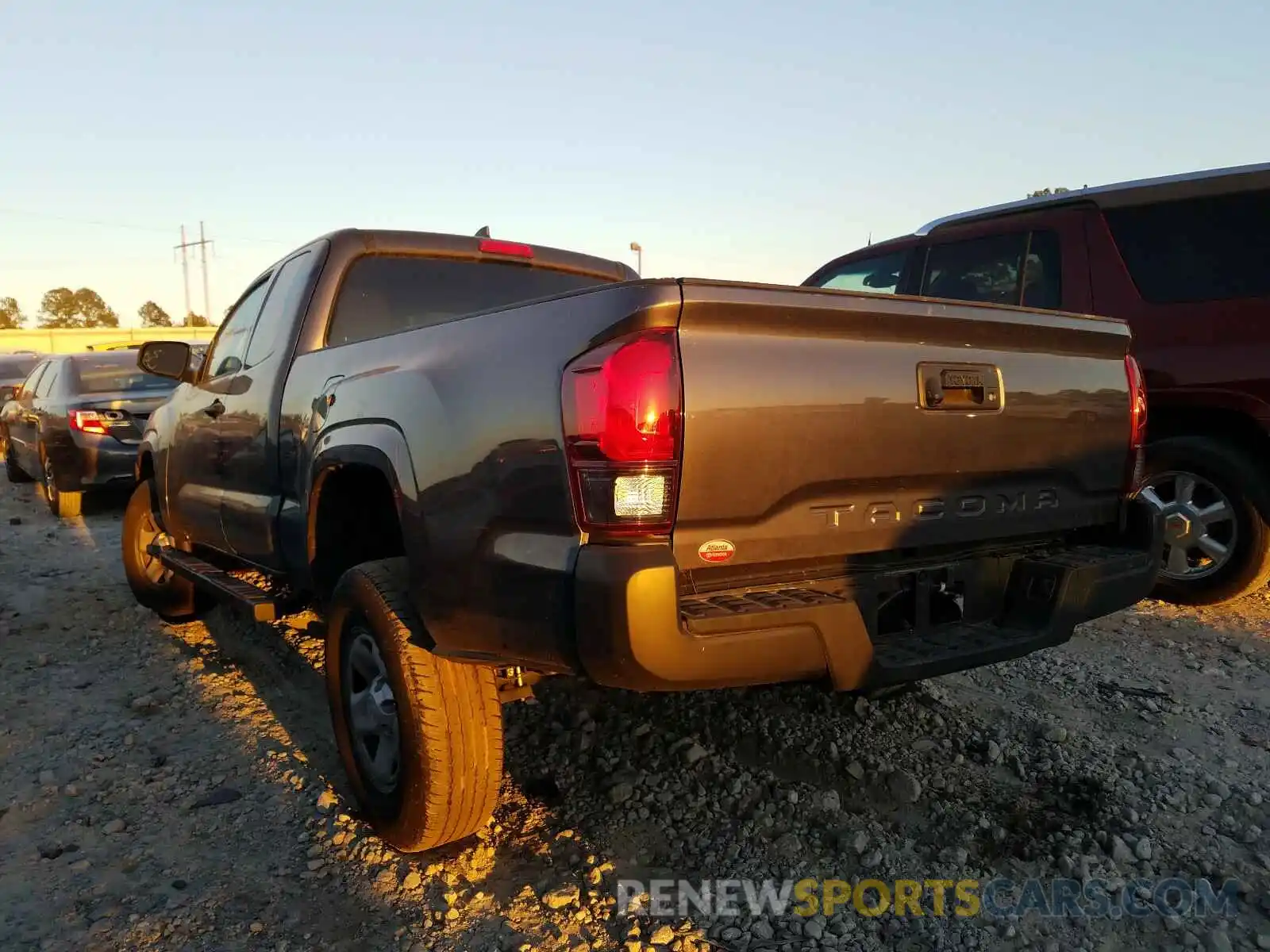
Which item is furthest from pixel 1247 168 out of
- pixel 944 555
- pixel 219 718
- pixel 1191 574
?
pixel 219 718

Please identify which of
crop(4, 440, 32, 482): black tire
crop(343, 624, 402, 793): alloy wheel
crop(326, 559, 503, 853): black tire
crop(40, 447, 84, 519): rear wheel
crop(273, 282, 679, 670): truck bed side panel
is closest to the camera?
crop(273, 282, 679, 670): truck bed side panel

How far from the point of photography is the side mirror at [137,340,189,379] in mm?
4555

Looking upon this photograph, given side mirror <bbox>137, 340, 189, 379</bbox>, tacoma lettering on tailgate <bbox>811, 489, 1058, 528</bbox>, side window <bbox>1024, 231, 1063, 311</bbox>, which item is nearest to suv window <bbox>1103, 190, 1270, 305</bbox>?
side window <bbox>1024, 231, 1063, 311</bbox>

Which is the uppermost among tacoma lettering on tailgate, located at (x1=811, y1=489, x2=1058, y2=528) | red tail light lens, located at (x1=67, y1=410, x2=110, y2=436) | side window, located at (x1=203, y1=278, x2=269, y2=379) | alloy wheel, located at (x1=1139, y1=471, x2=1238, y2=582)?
side window, located at (x1=203, y1=278, x2=269, y2=379)

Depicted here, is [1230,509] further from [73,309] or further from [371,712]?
[73,309]

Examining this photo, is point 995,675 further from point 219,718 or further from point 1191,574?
point 219,718

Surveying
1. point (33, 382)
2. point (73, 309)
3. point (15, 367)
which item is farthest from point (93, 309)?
point (33, 382)

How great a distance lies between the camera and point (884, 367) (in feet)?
7.62

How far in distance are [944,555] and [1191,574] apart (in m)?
2.97

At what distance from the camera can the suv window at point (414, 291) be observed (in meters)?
3.61

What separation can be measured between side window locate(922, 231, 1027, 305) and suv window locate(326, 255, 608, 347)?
2644 mm

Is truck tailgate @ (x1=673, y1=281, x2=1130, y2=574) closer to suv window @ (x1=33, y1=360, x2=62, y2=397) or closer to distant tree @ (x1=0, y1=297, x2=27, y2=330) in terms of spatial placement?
suv window @ (x1=33, y1=360, x2=62, y2=397)

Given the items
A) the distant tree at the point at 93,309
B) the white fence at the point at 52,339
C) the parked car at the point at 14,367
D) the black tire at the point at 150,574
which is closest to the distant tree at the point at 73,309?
the distant tree at the point at 93,309

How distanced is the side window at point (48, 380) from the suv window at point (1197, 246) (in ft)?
31.8
